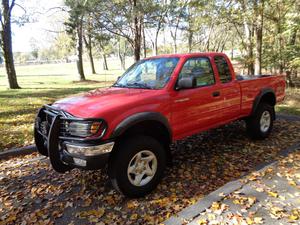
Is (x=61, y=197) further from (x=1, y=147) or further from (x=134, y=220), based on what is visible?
(x=1, y=147)

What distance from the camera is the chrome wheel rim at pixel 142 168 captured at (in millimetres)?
3838

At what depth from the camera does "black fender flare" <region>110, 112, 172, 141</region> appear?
11.7ft

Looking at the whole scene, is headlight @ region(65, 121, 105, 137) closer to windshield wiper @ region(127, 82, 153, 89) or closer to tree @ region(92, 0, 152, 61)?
windshield wiper @ region(127, 82, 153, 89)

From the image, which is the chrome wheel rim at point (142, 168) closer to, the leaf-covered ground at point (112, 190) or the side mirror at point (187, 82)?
the leaf-covered ground at point (112, 190)

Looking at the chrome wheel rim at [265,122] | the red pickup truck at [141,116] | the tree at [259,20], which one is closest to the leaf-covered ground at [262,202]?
the red pickup truck at [141,116]

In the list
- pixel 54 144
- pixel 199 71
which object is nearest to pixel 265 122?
pixel 199 71

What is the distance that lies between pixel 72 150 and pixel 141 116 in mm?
975

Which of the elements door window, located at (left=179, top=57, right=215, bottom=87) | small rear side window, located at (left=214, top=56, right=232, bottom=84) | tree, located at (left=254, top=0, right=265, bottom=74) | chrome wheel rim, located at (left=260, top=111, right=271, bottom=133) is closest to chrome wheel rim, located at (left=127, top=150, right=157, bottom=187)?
door window, located at (left=179, top=57, right=215, bottom=87)

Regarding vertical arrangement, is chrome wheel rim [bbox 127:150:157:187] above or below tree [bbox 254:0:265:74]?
below

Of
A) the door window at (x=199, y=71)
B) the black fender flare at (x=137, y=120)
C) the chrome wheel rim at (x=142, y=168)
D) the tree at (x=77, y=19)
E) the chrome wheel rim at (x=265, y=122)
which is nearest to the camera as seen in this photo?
the black fender flare at (x=137, y=120)

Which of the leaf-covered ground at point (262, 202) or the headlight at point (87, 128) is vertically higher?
the headlight at point (87, 128)

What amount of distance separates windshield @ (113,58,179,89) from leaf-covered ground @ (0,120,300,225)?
1518 millimetres

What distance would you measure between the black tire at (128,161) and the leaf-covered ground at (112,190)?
0.51ft

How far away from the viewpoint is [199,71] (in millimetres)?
4918
